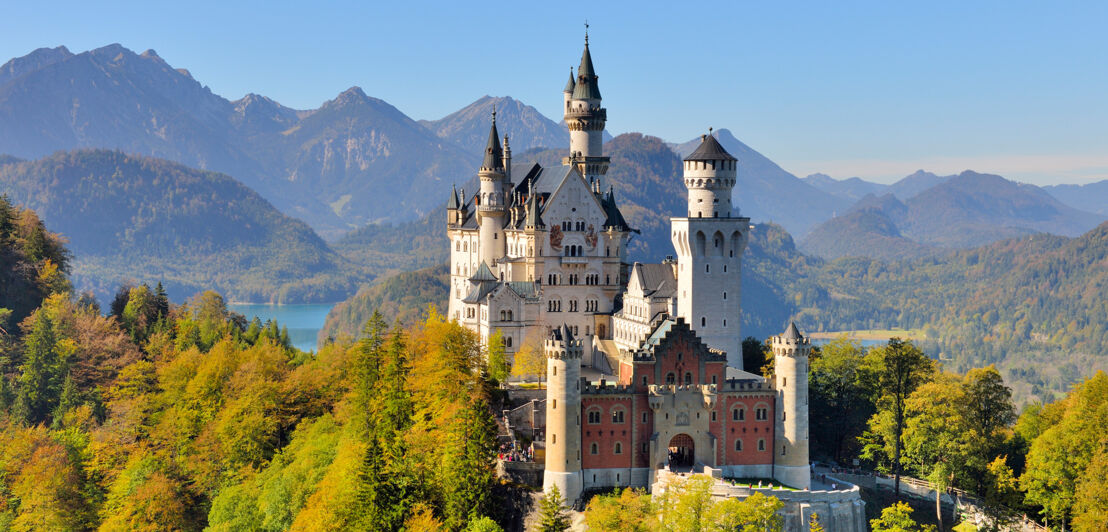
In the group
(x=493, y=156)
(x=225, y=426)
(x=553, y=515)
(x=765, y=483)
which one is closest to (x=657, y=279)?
(x=493, y=156)

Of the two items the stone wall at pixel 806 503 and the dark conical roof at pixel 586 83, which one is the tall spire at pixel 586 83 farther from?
the stone wall at pixel 806 503

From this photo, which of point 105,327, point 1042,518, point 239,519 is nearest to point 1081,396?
point 1042,518

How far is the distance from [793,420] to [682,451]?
23.5 ft

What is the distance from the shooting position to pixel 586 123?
364 feet

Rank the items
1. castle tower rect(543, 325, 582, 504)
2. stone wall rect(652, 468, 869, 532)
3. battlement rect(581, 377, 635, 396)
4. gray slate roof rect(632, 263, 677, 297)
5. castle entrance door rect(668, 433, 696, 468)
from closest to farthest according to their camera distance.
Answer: stone wall rect(652, 468, 869, 532), castle tower rect(543, 325, 582, 504), battlement rect(581, 377, 635, 396), castle entrance door rect(668, 433, 696, 468), gray slate roof rect(632, 263, 677, 297)

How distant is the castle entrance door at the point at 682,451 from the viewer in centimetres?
7656

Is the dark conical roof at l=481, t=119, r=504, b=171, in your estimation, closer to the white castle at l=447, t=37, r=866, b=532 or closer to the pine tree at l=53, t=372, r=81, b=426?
the white castle at l=447, t=37, r=866, b=532

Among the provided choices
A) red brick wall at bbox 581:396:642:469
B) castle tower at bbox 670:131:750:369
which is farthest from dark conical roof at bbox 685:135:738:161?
red brick wall at bbox 581:396:642:469

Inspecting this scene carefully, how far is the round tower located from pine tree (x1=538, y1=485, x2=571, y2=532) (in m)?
28.0

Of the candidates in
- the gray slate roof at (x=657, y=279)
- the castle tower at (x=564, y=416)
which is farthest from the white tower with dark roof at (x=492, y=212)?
the castle tower at (x=564, y=416)

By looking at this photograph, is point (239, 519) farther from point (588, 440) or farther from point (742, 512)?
point (742, 512)

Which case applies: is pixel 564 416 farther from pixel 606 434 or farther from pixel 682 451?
pixel 682 451

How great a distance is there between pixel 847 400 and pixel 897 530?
29752 mm

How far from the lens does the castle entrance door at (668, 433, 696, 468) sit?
76.6 metres
